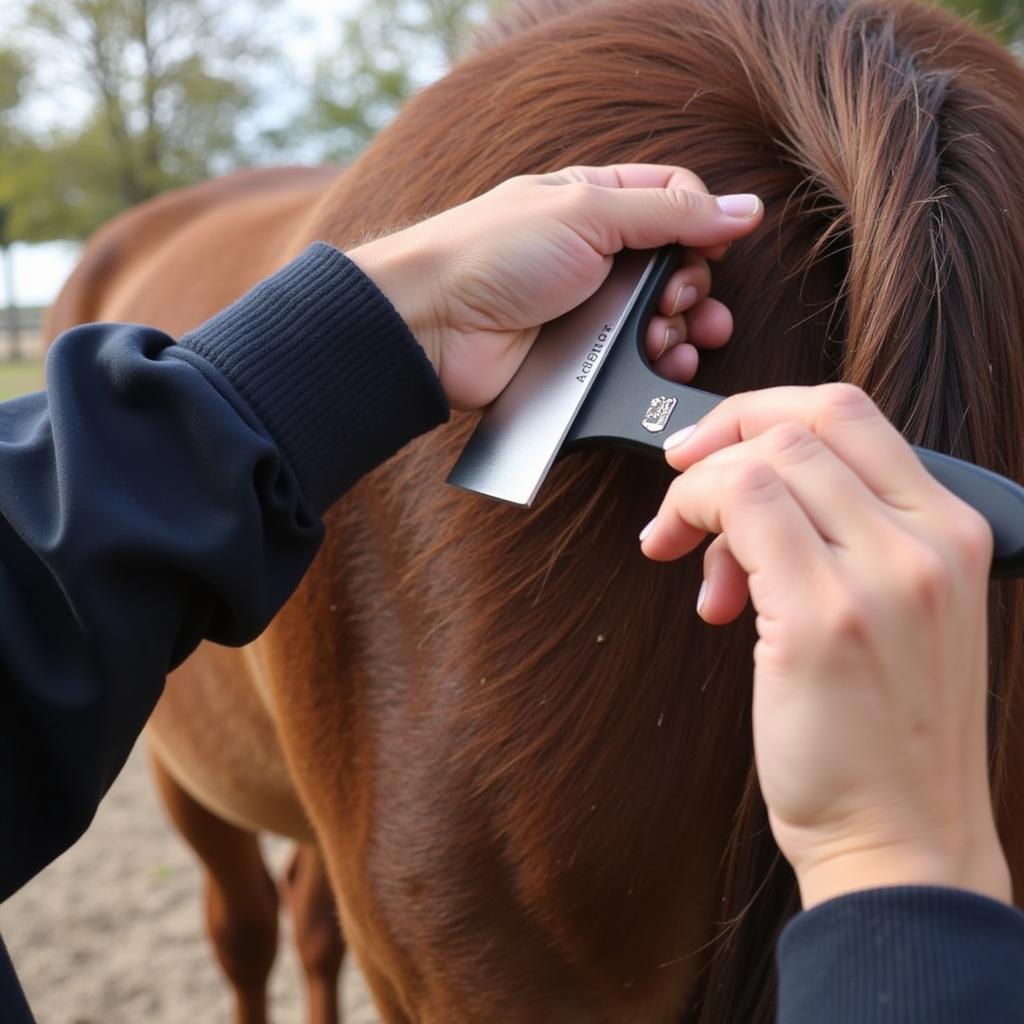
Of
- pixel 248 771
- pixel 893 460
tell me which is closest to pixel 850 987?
pixel 893 460

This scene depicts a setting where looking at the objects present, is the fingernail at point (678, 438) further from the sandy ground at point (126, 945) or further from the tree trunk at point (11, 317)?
the tree trunk at point (11, 317)

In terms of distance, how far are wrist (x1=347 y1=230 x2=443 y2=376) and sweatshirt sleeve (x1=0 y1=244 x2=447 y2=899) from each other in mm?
20

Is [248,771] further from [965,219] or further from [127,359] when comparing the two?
[965,219]

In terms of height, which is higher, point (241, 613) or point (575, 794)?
point (241, 613)

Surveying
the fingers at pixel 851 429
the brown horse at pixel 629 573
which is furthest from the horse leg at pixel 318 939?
the fingers at pixel 851 429

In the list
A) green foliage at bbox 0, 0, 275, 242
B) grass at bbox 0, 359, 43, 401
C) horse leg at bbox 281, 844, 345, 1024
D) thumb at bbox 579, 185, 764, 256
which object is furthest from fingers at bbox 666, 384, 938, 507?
green foliage at bbox 0, 0, 275, 242

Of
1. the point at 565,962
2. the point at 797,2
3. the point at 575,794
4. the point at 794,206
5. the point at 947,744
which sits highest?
the point at 797,2

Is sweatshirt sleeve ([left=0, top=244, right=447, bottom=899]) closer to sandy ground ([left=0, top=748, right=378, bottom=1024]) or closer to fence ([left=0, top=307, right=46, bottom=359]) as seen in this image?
sandy ground ([left=0, top=748, right=378, bottom=1024])

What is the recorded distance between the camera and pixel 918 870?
497mm

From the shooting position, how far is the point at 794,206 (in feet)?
2.75

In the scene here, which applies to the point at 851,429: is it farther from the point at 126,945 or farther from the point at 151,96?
the point at 151,96

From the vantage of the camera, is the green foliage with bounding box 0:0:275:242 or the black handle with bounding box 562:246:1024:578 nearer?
the black handle with bounding box 562:246:1024:578

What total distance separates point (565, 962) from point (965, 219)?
647mm

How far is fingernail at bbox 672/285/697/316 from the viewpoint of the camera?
0.80 meters
